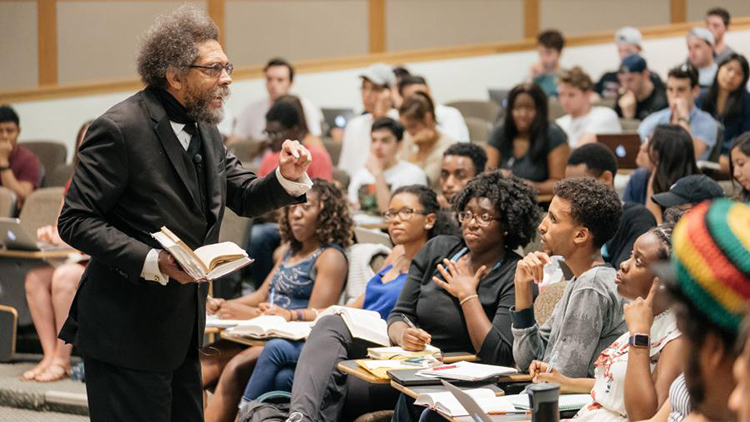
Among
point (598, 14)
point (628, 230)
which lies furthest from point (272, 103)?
point (628, 230)

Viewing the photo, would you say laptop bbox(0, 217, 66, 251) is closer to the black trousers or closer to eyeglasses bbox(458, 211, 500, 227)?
eyeglasses bbox(458, 211, 500, 227)

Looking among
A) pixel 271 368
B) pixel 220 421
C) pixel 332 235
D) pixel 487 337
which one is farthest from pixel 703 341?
pixel 332 235

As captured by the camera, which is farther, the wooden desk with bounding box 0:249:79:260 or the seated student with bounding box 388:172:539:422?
the wooden desk with bounding box 0:249:79:260

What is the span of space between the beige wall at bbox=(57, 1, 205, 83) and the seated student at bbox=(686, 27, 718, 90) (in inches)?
173

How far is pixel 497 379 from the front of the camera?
292 centimetres

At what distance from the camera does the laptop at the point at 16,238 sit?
4.98m

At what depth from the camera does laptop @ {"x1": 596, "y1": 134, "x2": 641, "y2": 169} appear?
5.45m

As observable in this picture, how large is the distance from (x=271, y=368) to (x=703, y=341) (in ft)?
8.05

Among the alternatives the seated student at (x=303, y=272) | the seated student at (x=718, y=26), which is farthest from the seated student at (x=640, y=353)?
the seated student at (x=718, y=26)

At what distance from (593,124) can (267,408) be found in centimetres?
337

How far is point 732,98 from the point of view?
6004 mm

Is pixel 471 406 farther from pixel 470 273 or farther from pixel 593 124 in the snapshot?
pixel 593 124

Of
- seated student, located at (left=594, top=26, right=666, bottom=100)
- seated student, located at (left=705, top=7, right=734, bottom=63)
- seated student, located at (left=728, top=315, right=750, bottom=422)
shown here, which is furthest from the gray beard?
seated student, located at (left=705, top=7, right=734, bottom=63)

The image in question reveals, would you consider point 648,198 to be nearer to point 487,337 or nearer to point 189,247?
point 487,337
